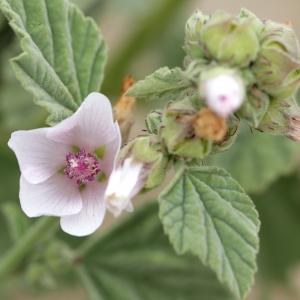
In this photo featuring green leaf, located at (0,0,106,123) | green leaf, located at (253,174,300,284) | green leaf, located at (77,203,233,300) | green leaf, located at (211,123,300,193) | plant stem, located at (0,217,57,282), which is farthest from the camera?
green leaf, located at (253,174,300,284)

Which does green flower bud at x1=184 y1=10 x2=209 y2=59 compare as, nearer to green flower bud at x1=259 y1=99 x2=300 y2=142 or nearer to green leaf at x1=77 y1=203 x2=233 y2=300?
green flower bud at x1=259 y1=99 x2=300 y2=142

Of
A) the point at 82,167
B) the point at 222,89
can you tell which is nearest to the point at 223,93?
the point at 222,89

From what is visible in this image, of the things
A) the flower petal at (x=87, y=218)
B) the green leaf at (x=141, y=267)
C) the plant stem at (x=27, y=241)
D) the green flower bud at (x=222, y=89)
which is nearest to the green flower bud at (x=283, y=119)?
the green flower bud at (x=222, y=89)

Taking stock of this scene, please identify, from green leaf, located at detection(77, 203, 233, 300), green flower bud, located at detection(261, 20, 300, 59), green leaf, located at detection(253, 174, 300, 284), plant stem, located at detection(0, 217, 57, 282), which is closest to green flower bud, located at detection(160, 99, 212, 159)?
green flower bud, located at detection(261, 20, 300, 59)

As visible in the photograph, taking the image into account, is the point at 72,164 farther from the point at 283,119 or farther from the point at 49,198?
the point at 283,119

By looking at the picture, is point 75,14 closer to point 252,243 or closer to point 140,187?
point 140,187

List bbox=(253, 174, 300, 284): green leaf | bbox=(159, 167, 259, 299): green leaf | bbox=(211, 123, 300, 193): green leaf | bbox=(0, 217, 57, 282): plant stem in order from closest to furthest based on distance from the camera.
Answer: bbox=(159, 167, 259, 299): green leaf
bbox=(0, 217, 57, 282): plant stem
bbox=(211, 123, 300, 193): green leaf
bbox=(253, 174, 300, 284): green leaf
